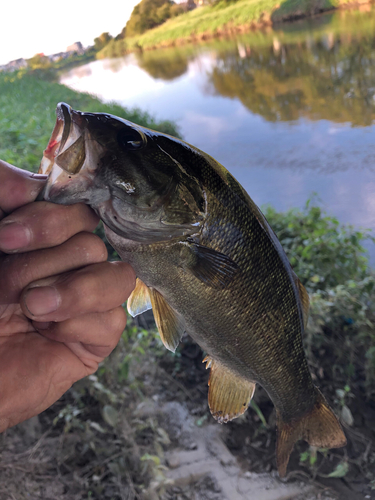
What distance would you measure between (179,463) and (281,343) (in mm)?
1759

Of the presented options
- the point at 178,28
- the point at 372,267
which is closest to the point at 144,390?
the point at 372,267

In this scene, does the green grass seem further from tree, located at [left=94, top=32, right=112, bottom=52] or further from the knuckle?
the knuckle

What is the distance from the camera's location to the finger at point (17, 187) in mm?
1060

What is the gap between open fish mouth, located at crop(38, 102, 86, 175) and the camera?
36.5 inches

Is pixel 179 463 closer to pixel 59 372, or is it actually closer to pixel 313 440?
pixel 313 440

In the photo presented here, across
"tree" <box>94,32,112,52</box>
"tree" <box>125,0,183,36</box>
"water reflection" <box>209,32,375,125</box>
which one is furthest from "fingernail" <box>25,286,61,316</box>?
"tree" <box>125,0,183,36</box>

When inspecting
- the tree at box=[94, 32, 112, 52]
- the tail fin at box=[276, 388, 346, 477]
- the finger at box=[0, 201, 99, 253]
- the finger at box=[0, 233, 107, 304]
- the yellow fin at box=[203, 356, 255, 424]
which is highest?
the tree at box=[94, 32, 112, 52]

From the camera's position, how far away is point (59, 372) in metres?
1.32

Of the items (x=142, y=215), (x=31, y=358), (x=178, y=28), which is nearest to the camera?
(x=142, y=215)

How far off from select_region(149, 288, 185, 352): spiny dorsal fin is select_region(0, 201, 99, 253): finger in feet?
1.28

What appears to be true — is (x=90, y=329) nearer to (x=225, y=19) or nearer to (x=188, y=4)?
(x=188, y=4)

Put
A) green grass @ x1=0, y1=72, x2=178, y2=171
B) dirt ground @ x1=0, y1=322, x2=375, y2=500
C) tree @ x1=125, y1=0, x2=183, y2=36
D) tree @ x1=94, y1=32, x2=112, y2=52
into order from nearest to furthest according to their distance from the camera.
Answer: dirt ground @ x1=0, y1=322, x2=375, y2=500 < green grass @ x1=0, y1=72, x2=178, y2=171 < tree @ x1=94, y1=32, x2=112, y2=52 < tree @ x1=125, y1=0, x2=183, y2=36

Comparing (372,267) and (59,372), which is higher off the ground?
(59,372)

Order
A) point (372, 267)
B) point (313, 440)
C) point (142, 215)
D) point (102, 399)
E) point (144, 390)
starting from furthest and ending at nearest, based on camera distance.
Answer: point (372, 267) → point (144, 390) → point (102, 399) → point (313, 440) → point (142, 215)
